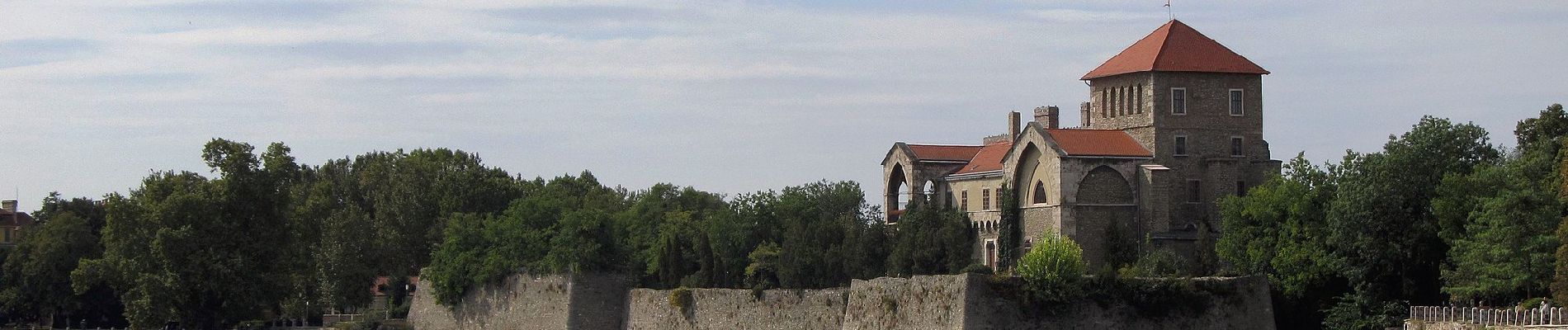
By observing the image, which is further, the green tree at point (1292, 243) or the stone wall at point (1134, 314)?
the green tree at point (1292, 243)

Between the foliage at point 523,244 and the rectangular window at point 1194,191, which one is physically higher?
the rectangular window at point 1194,191

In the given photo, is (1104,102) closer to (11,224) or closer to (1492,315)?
(1492,315)

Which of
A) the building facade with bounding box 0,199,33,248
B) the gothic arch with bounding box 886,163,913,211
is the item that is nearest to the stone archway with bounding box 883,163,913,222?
the gothic arch with bounding box 886,163,913,211

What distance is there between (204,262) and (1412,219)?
148 feet

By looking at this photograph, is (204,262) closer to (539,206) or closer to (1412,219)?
(539,206)

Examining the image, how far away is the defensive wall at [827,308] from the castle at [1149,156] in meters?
11.2

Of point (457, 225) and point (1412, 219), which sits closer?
point (1412, 219)

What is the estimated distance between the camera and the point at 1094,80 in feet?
257

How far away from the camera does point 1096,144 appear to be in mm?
74875

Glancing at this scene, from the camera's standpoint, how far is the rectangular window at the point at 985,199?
79062 millimetres

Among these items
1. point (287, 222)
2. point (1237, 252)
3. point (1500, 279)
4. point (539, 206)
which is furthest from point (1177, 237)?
point (287, 222)

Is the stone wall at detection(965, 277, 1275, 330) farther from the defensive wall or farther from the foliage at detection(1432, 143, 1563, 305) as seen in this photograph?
the foliage at detection(1432, 143, 1563, 305)

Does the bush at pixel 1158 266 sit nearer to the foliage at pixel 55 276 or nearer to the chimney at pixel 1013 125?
the chimney at pixel 1013 125

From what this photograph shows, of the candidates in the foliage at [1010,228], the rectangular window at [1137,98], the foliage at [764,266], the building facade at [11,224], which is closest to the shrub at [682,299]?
the foliage at [764,266]
